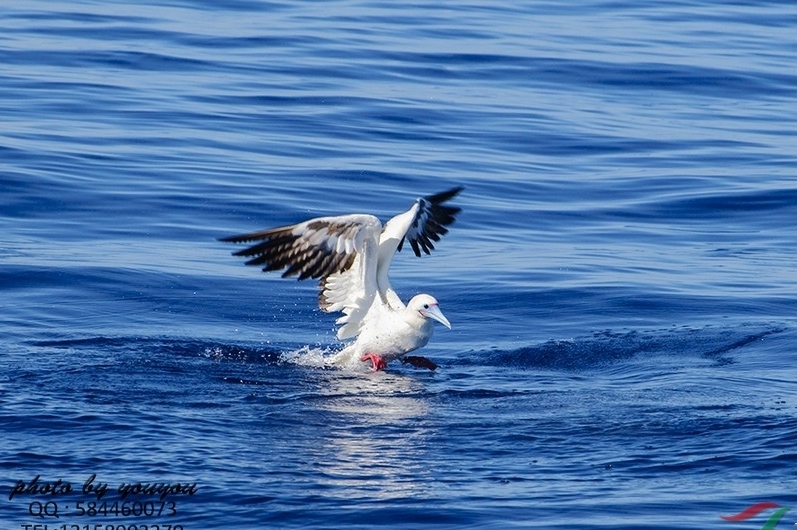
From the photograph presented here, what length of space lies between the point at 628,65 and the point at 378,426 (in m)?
16.8

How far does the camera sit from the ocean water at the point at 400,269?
7.78m

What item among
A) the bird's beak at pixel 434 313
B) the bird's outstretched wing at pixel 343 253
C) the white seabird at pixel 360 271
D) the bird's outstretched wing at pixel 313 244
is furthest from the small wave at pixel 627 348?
the bird's outstretched wing at pixel 313 244

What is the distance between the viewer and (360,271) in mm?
11078

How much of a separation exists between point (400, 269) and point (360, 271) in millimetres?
3412

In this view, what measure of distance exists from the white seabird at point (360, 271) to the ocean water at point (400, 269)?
39 cm

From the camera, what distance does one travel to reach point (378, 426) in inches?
352

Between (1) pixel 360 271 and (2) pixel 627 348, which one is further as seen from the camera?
(2) pixel 627 348

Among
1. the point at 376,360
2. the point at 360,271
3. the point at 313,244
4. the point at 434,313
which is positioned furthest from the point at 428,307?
the point at 313,244

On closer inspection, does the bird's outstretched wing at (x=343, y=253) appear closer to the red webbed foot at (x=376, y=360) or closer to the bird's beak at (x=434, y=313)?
the red webbed foot at (x=376, y=360)

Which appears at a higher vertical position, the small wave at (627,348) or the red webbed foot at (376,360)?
the small wave at (627,348)

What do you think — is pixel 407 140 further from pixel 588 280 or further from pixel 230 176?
pixel 588 280

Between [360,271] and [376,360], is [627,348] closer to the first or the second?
[376,360]

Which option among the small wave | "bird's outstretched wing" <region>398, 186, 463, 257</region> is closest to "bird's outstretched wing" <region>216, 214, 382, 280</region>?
"bird's outstretched wing" <region>398, 186, 463, 257</region>

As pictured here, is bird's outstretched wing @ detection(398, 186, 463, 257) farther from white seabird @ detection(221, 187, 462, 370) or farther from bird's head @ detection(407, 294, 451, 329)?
bird's head @ detection(407, 294, 451, 329)
